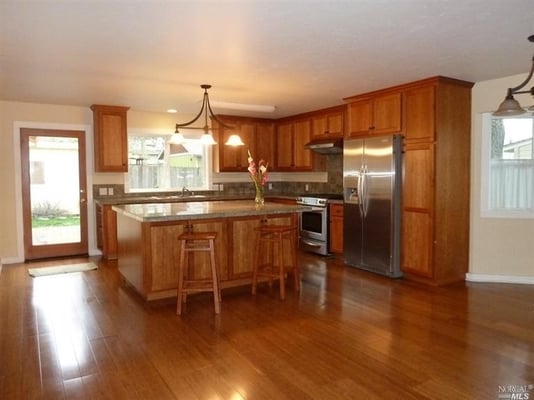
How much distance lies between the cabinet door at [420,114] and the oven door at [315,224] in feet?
6.18

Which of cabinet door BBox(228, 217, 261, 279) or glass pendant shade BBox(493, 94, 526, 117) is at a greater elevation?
glass pendant shade BBox(493, 94, 526, 117)

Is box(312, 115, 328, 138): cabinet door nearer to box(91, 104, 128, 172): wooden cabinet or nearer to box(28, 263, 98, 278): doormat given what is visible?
box(91, 104, 128, 172): wooden cabinet

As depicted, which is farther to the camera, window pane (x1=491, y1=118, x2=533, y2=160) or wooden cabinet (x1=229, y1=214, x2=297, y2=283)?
window pane (x1=491, y1=118, x2=533, y2=160)

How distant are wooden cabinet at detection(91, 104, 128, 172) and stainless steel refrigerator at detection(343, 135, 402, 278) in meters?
3.45

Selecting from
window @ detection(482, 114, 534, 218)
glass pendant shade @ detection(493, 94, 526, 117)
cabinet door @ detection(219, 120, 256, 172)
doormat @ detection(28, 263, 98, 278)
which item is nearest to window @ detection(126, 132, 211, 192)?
cabinet door @ detection(219, 120, 256, 172)

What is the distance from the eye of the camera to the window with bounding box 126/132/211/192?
6781mm

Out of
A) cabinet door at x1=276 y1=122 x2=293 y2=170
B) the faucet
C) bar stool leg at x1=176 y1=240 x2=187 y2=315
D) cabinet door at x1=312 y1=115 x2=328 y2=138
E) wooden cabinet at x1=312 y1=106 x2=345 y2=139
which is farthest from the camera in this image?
cabinet door at x1=276 y1=122 x2=293 y2=170

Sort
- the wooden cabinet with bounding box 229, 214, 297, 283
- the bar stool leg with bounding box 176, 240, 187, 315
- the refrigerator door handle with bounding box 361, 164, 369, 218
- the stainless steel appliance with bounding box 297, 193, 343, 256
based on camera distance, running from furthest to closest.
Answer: the stainless steel appliance with bounding box 297, 193, 343, 256 → the refrigerator door handle with bounding box 361, 164, 369, 218 → the wooden cabinet with bounding box 229, 214, 297, 283 → the bar stool leg with bounding box 176, 240, 187, 315

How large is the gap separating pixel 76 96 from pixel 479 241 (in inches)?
216

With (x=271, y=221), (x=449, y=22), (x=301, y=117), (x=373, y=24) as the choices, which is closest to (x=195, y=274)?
(x=271, y=221)

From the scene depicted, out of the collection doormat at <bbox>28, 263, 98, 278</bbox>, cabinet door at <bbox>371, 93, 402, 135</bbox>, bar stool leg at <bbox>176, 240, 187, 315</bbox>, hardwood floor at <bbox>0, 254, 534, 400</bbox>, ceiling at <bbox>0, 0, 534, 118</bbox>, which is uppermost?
ceiling at <bbox>0, 0, 534, 118</bbox>

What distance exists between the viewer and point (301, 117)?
23.3 ft

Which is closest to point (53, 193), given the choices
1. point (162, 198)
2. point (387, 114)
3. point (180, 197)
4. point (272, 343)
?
point (162, 198)

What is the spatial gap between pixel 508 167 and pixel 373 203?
1.59m
